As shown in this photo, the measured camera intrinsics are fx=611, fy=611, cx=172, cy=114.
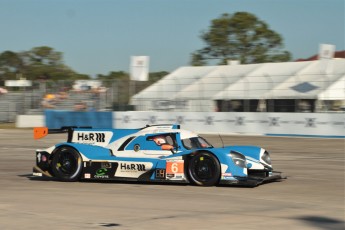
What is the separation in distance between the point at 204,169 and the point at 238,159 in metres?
0.60

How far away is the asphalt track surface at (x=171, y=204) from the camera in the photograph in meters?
7.04

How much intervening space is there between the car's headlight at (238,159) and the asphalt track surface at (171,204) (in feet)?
1.32

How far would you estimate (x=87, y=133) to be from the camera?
38.2 ft

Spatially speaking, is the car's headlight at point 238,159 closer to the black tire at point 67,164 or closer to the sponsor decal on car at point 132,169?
the sponsor decal on car at point 132,169

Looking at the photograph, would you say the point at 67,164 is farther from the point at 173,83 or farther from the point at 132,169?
the point at 173,83

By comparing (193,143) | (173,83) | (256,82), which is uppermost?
(173,83)

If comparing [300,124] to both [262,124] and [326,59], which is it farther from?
[326,59]

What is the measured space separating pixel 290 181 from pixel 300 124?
49.6 feet

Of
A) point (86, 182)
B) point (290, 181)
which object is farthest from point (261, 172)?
point (86, 182)

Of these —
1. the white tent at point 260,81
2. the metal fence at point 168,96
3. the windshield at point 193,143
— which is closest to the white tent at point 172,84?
the metal fence at point 168,96

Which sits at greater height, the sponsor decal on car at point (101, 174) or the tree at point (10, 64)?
the tree at point (10, 64)

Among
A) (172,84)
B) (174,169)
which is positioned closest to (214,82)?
(172,84)

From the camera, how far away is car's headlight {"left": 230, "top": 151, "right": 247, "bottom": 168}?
1019 cm

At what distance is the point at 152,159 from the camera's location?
10.7m
